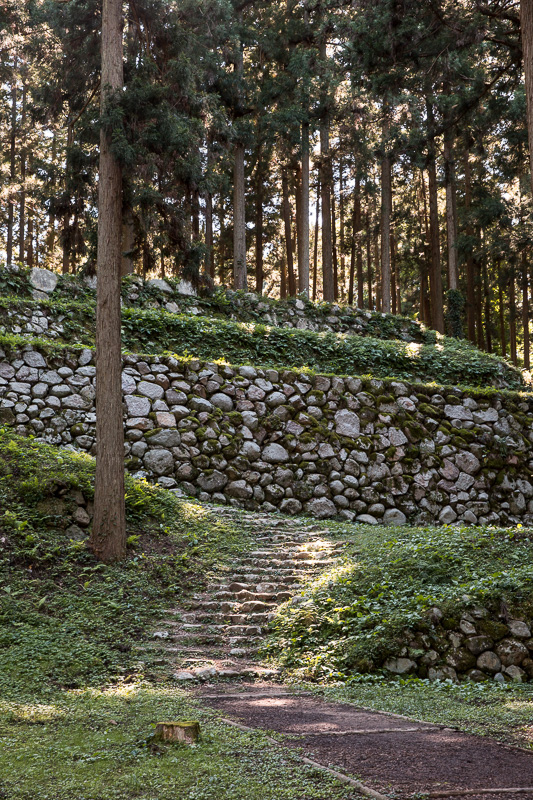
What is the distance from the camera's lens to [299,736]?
345 centimetres

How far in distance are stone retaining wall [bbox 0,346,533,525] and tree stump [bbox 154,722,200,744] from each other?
23.3 feet

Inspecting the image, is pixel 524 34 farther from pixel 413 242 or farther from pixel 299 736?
pixel 413 242

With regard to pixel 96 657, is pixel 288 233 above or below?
above

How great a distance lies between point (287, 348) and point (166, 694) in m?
A: 10.1

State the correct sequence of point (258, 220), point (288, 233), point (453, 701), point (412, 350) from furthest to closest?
point (288, 233) → point (258, 220) → point (412, 350) → point (453, 701)

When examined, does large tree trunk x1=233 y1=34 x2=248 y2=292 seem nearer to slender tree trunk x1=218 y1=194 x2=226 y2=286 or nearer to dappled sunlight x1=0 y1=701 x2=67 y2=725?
slender tree trunk x1=218 y1=194 x2=226 y2=286

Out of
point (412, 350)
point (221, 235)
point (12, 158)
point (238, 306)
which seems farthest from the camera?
point (221, 235)

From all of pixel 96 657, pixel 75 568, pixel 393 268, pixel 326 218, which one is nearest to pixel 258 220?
pixel 326 218

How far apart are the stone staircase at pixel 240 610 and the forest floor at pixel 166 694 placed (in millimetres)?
33

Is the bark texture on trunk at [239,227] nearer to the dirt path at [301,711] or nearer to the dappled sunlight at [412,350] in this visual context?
the dappled sunlight at [412,350]

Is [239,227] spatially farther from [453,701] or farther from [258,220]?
[453,701]

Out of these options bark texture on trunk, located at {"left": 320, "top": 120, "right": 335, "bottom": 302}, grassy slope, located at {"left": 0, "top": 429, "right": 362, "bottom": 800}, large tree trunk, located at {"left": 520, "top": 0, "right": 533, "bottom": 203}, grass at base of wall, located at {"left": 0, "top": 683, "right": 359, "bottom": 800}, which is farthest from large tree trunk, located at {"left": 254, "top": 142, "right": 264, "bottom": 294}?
grass at base of wall, located at {"left": 0, "top": 683, "right": 359, "bottom": 800}

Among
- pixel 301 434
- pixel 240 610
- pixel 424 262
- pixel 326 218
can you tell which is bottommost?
pixel 240 610

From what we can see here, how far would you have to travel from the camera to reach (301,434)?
11.5 meters
